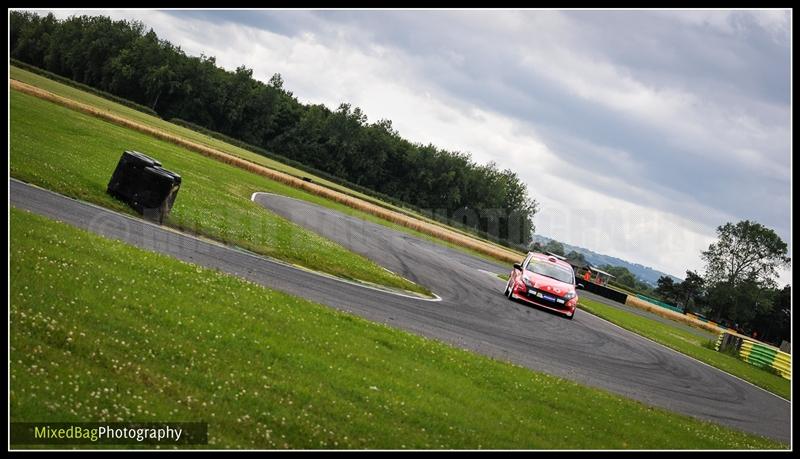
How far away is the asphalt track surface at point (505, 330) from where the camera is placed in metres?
16.3

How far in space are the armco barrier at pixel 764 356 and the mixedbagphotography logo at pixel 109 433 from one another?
1315 inches

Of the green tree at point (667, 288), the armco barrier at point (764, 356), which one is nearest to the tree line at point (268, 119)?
the green tree at point (667, 288)

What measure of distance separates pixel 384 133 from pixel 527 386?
13738cm

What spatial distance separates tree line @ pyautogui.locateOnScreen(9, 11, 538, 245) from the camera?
463ft

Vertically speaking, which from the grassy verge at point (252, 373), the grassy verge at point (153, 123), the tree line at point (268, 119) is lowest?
the grassy verge at point (252, 373)

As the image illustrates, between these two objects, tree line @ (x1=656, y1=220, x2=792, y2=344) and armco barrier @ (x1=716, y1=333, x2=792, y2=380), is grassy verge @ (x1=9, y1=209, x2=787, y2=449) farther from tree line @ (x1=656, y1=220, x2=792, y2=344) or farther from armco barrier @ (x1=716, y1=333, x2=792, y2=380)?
tree line @ (x1=656, y1=220, x2=792, y2=344)

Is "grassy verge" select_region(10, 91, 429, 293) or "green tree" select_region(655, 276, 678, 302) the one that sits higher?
"green tree" select_region(655, 276, 678, 302)

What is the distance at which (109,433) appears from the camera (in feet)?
22.8

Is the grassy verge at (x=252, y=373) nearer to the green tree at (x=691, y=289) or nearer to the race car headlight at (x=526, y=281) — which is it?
the race car headlight at (x=526, y=281)

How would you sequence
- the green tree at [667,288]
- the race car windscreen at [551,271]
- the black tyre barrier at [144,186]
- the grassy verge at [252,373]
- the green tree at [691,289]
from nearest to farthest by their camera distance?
the grassy verge at [252,373], the black tyre barrier at [144,186], the race car windscreen at [551,271], the green tree at [691,289], the green tree at [667,288]

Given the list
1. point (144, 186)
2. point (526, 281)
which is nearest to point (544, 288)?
point (526, 281)

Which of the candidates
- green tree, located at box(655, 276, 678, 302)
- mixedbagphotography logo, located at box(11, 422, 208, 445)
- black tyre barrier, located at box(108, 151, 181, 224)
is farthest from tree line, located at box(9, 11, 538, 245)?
mixedbagphotography logo, located at box(11, 422, 208, 445)

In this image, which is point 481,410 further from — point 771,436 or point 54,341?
point 771,436

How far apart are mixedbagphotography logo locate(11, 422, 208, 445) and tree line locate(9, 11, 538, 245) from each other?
131413 millimetres
